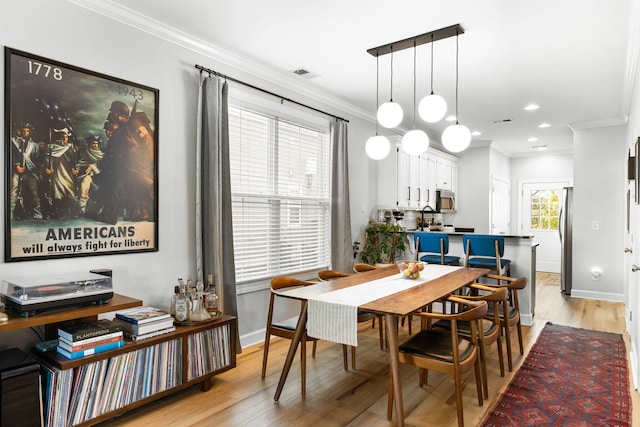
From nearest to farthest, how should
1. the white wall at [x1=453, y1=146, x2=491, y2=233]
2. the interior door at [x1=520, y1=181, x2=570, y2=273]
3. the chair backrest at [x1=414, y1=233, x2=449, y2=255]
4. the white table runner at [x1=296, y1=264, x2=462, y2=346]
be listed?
the white table runner at [x1=296, y1=264, x2=462, y2=346] < the chair backrest at [x1=414, y1=233, x2=449, y2=255] < the white wall at [x1=453, y1=146, x2=491, y2=233] < the interior door at [x1=520, y1=181, x2=570, y2=273]

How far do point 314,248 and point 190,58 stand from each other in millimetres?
2344

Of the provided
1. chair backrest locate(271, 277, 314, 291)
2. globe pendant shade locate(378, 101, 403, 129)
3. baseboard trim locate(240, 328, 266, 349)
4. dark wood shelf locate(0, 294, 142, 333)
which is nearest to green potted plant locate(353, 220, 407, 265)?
baseboard trim locate(240, 328, 266, 349)

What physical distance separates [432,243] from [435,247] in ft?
0.18

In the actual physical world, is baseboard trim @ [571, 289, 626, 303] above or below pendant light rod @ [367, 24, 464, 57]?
below

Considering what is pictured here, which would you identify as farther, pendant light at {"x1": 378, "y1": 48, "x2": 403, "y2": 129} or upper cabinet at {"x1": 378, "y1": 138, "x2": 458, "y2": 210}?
upper cabinet at {"x1": 378, "y1": 138, "x2": 458, "y2": 210}

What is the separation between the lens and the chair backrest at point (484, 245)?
169 inches

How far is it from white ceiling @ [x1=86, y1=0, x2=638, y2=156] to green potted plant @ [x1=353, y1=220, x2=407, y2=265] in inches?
62.0

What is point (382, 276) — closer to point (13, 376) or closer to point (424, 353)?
point (424, 353)

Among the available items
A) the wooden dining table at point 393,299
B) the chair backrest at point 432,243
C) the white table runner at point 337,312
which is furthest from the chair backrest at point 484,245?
the white table runner at point 337,312

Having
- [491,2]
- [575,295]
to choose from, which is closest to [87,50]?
[491,2]

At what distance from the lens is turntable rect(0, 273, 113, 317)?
2066 mm

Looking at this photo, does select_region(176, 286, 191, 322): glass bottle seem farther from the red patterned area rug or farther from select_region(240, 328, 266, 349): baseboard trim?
the red patterned area rug

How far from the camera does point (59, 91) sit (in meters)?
2.53

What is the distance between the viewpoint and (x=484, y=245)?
442cm
